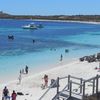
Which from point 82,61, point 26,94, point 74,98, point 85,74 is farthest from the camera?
point 82,61

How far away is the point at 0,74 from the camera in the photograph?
39094mm

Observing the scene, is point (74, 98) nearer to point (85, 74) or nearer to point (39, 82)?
point (39, 82)

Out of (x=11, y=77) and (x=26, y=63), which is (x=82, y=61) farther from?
(x=11, y=77)

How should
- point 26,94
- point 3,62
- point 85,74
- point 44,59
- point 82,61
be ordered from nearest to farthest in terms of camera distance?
point 26,94 < point 85,74 < point 82,61 < point 3,62 < point 44,59

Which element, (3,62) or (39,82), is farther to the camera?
(3,62)

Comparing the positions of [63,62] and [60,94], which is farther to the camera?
[63,62]

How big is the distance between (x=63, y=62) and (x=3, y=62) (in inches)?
319

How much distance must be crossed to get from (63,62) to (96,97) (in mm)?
31900

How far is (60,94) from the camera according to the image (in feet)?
57.2

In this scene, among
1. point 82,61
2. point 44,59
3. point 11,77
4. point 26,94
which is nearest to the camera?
point 26,94

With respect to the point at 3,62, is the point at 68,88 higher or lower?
higher

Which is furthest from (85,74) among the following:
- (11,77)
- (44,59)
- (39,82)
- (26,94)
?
(44,59)

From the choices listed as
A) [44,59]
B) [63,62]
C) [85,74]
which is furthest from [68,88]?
[44,59]

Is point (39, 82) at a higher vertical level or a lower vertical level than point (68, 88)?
lower
